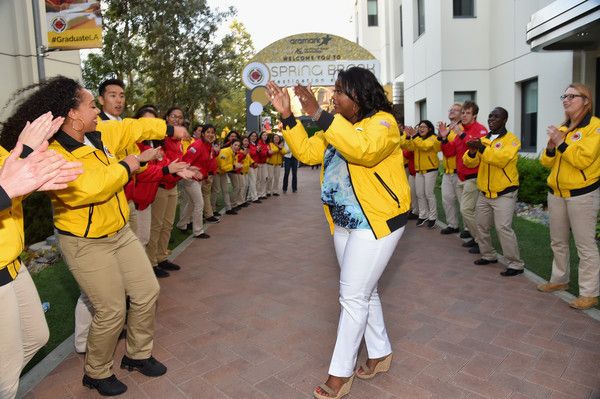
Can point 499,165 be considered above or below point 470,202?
above

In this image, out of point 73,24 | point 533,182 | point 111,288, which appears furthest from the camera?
point 533,182

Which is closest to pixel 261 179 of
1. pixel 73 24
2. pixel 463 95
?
pixel 463 95

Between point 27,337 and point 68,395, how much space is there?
3.22 feet

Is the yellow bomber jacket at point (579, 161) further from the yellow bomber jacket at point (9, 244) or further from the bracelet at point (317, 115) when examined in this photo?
the yellow bomber jacket at point (9, 244)

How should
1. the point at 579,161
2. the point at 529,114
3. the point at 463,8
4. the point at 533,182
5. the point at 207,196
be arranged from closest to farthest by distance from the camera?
the point at 579,161 → the point at 533,182 → the point at 207,196 → the point at 529,114 → the point at 463,8

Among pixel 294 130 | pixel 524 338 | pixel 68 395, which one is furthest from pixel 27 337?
pixel 524 338

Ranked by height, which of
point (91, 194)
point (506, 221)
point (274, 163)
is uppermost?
point (91, 194)

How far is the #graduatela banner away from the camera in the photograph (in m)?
8.99

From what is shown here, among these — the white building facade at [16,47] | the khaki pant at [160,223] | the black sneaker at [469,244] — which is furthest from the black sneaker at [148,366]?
the white building facade at [16,47]

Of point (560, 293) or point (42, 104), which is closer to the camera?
point (42, 104)

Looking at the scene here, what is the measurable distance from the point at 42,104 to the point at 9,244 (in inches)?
44.6

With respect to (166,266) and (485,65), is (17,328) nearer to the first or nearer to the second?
(166,266)

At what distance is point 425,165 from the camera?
9.27m

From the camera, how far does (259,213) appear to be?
39.4 ft
